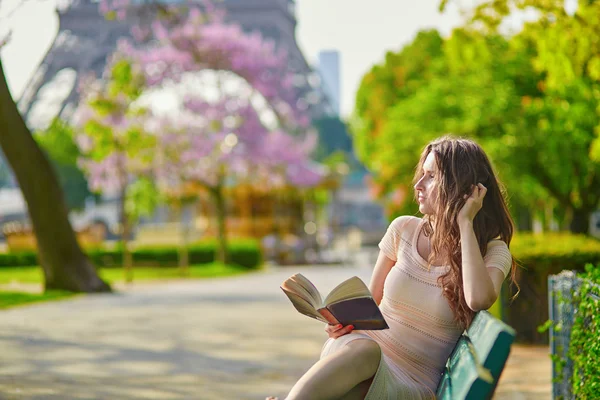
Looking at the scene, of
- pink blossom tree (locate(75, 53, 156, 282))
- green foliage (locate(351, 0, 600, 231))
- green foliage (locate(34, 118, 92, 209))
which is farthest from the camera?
green foliage (locate(34, 118, 92, 209))

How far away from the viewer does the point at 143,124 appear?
2269 cm

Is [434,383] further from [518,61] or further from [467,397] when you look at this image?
[518,61]

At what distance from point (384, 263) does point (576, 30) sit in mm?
5669

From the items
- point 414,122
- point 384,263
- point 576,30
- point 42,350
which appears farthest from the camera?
point 414,122

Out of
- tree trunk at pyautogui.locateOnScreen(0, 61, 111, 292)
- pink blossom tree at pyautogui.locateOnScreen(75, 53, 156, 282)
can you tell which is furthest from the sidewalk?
pink blossom tree at pyautogui.locateOnScreen(75, 53, 156, 282)

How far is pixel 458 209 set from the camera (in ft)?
11.0

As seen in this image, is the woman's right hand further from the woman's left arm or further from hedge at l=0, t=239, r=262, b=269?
hedge at l=0, t=239, r=262, b=269

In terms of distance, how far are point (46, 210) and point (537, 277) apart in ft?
26.3

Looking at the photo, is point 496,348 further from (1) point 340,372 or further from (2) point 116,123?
(2) point 116,123

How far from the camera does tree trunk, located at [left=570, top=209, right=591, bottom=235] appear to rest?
2019 cm

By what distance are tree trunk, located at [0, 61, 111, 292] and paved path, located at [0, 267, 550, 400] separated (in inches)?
58.8

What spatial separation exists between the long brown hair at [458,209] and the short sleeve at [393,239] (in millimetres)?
158

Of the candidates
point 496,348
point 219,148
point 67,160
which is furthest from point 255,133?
point 67,160

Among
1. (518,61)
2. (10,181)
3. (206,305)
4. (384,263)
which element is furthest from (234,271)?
(10,181)
